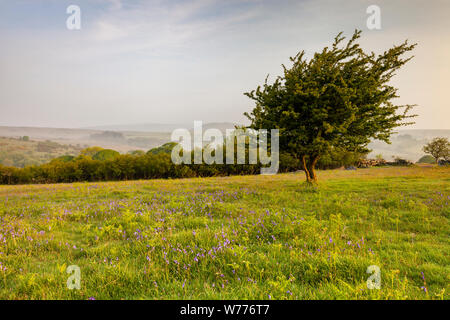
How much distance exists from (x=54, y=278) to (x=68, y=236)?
2640 mm

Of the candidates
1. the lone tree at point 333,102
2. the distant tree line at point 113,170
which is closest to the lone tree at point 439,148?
the distant tree line at point 113,170

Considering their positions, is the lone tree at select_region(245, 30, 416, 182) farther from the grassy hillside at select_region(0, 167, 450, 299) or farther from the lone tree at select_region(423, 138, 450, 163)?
the lone tree at select_region(423, 138, 450, 163)

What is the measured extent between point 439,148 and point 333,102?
206 feet

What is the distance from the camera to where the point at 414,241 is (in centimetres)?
542

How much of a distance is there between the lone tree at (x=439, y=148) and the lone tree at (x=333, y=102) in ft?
194

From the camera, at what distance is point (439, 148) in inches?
2101

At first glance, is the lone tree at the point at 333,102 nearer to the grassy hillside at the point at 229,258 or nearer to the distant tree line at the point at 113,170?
the grassy hillside at the point at 229,258

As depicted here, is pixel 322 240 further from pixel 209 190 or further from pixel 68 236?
pixel 209 190

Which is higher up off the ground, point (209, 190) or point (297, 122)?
point (297, 122)

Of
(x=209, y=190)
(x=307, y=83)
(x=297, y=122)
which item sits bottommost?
(x=209, y=190)

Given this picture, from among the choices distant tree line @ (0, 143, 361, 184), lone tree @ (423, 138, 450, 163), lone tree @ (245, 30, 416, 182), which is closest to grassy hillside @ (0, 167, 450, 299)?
lone tree @ (245, 30, 416, 182)

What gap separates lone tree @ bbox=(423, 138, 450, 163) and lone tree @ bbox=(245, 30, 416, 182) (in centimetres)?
5927

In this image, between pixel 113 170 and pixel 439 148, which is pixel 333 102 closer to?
pixel 113 170
